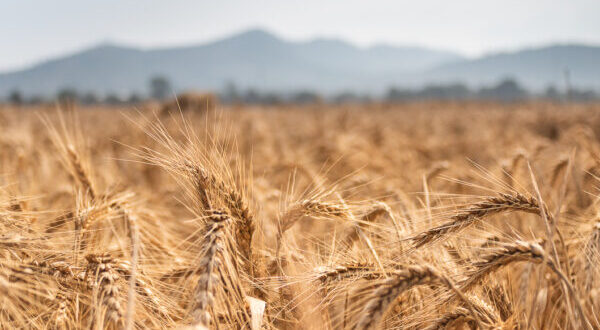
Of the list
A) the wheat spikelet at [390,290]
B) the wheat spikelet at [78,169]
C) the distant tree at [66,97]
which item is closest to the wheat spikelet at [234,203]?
the wheat spikelet at [390,290]

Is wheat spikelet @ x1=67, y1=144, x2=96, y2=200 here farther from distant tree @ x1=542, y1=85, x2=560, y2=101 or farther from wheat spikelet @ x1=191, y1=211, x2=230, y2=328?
distant tree @ x1=542, y1=85, x2=560, y2=101

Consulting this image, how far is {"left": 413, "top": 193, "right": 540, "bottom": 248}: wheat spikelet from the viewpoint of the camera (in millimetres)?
1344

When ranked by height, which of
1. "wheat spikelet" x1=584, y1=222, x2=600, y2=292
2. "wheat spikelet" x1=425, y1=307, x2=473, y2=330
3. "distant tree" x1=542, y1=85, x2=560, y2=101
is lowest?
"distant tree" x1=542, y1=85, x2=560, y2=101

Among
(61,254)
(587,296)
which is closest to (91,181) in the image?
(61,254)

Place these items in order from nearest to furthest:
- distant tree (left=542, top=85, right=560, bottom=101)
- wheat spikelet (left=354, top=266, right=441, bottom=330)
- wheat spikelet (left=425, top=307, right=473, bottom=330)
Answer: wheat spikelet (left=354, top=266, right=441, bottom=330) < wheat spikelet (left=425, top=307, right=473, bottom=330) < distant tree (left=542, top=85, right=560, bottom=101)

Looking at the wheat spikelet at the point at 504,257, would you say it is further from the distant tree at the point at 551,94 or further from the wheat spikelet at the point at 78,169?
the distant tree at the point at 551,94

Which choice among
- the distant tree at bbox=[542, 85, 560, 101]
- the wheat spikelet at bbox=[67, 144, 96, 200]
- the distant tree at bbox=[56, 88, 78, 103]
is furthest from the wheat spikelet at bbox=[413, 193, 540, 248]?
the distant tree at bbox=[542, 85, 560, 101]

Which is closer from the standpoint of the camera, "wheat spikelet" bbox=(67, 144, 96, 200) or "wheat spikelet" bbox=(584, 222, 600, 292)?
"wheat spikelet" bbox=(584, 222, 600, 292)

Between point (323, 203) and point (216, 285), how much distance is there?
20.3 inches

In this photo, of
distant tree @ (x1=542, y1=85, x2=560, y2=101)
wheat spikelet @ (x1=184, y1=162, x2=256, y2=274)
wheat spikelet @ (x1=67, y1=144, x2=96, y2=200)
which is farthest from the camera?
distant tree @ (x1=542, y1=85, x2=560, y2=101)

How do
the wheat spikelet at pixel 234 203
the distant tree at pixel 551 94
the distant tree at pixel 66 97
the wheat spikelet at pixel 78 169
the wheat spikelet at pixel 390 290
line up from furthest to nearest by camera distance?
the distant tree at pixel 551 94
the distant tree at pixel 66 97
the wheat spikelet at pixel 78 169
the wheat spikelet at pixel 234 203
the wheat spikelet at pixel 390 290

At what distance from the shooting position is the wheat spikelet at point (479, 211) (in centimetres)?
134

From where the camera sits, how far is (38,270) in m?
1.33

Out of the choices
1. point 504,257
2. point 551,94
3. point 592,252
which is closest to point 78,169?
point 504,257
